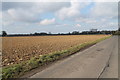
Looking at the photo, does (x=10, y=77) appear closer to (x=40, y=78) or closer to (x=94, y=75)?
(x=40, y=78)

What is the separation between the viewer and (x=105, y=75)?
17.5ft

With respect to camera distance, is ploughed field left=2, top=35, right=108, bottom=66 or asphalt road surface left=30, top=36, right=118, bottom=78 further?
ploughed field left=2, top=35, right=108, bottom=66

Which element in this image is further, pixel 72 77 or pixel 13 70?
pixel 13 70

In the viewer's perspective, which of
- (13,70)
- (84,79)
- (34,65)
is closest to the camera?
(84,79)

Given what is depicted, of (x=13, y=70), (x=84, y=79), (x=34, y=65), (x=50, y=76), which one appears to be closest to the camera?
(x=84, y=79)

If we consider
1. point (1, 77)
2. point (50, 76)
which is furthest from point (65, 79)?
point (1, 77)

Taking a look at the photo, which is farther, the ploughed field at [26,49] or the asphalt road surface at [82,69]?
the ploughed field at [26,49]

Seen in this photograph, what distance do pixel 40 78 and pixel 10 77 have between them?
4.37 ft

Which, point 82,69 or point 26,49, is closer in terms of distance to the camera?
point 82,69

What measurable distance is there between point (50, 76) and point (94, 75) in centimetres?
182

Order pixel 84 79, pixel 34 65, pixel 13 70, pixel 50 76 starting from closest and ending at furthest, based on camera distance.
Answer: pixel 84 79, pixel 50 76, pixel 13 70, pixel 34 65

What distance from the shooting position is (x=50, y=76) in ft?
Answer: 17.5

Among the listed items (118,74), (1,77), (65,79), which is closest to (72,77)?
(65,79)

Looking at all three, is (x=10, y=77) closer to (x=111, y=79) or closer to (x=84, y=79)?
(x=84, y=79)
